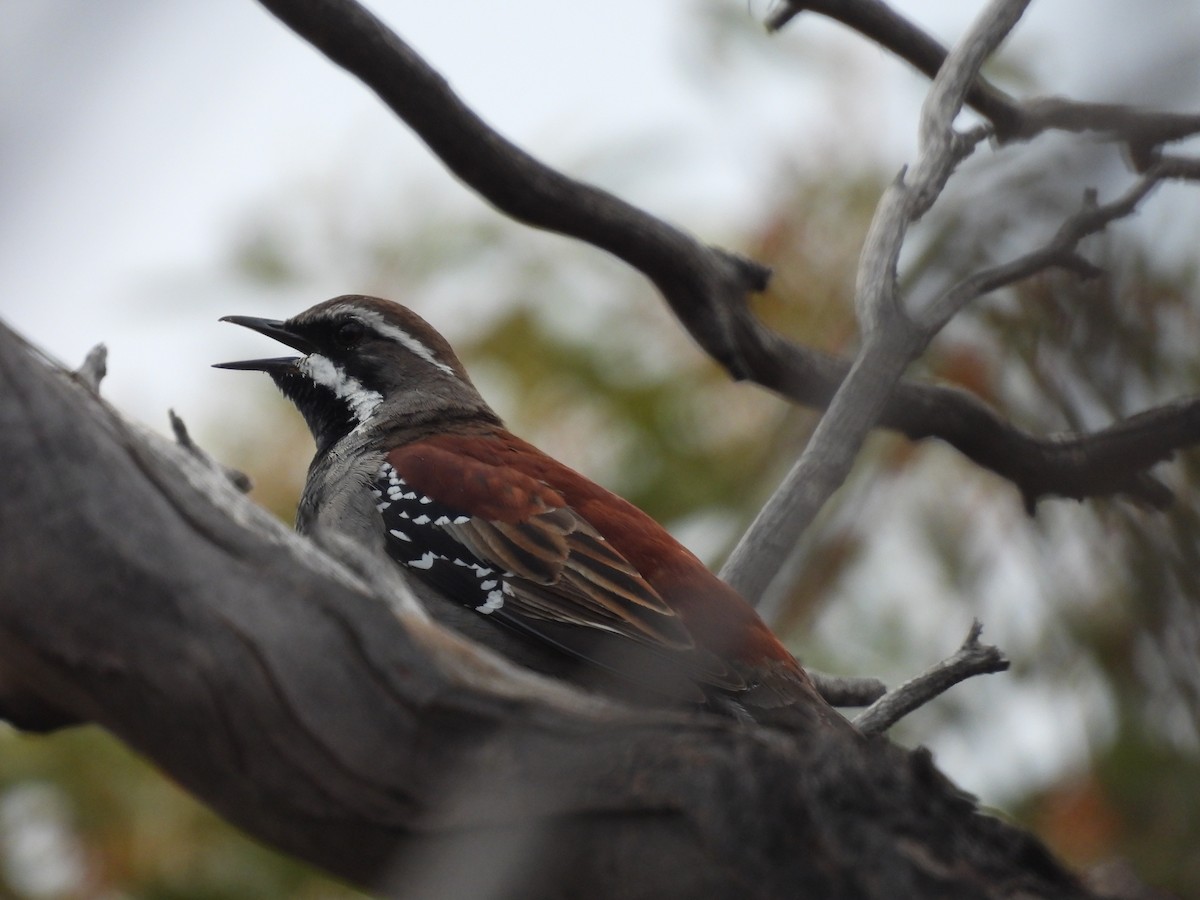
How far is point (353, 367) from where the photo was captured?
5.48 metres

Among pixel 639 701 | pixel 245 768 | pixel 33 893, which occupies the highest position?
pixel 639 701

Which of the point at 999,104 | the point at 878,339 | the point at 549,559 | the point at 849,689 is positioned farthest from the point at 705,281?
the point at 849,689

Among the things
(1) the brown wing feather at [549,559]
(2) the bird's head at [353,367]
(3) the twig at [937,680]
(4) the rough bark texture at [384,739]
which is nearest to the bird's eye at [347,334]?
(2) the bird's head at [353,367]

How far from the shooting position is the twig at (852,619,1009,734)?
3.32 meters

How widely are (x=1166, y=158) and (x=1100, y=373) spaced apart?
1.33 meters

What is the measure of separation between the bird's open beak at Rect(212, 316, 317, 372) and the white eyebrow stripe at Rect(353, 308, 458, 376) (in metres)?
0.26

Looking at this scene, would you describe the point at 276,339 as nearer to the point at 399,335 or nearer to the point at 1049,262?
the point at 399,335

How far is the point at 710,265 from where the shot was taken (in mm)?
4199

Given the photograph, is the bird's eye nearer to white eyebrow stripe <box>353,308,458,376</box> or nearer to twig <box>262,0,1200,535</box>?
white eyebrow stripe <box>353,308,458,376</box>

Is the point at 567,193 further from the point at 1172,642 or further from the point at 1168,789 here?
the point at 1168,789

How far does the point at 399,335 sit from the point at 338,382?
1.07ft

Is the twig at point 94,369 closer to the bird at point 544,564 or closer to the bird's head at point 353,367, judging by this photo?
the bird at point 544,564

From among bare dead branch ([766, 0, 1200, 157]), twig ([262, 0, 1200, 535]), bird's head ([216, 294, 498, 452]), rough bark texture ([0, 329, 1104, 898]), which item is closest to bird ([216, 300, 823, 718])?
bird's head ([216, 294, 498, 452])

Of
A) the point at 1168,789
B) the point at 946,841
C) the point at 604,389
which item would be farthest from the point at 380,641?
the point at 604,389
